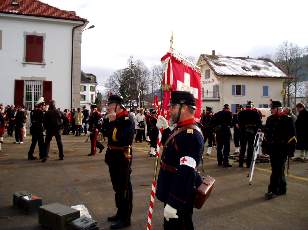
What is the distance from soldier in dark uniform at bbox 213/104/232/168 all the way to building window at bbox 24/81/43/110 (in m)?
17.9

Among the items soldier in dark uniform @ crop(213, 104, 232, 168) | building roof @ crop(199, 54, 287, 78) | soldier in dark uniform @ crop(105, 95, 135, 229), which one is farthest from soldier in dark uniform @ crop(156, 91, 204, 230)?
building roof @ crop(199, 54, 287, 78)

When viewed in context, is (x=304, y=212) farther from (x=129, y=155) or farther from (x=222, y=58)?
(x=222, y=58)

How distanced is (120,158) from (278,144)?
3.70 m

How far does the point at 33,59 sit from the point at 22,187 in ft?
65.5

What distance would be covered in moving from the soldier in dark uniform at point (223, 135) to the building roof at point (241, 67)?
131 feet

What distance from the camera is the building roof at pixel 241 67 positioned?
5366 centimetres

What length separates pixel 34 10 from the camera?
93.6 feet

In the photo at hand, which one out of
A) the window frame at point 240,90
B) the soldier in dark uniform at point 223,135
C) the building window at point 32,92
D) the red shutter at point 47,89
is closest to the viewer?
the soldier in dark uniform at point 223,135

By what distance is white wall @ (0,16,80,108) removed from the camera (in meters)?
27.2

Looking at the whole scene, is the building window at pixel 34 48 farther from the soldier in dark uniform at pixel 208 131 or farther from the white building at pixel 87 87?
the white building at pixel 87 87

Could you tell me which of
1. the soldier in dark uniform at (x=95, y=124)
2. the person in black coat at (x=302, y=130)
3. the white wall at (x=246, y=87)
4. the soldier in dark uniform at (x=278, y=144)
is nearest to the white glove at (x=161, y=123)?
the soldier in dark uniform at (x=278, y=144)

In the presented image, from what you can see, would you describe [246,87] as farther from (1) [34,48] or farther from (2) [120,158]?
(2) [120,158]

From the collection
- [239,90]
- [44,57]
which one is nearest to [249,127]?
[44,57]

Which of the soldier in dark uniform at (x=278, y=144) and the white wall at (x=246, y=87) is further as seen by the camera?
the white wall at (x=246, y=87)
